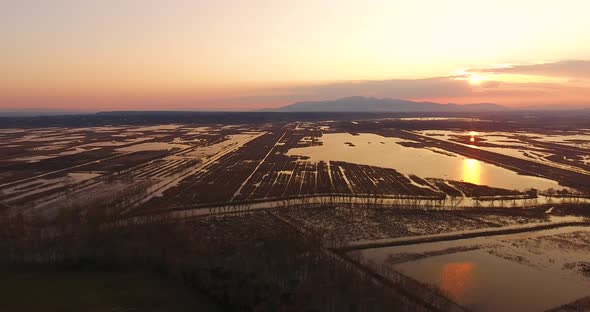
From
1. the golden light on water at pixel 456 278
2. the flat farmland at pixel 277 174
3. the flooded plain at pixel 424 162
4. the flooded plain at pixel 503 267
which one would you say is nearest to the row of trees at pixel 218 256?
the golden light on water at pixel 456 278

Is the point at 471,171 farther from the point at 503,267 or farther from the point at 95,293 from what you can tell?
the point at 95,293

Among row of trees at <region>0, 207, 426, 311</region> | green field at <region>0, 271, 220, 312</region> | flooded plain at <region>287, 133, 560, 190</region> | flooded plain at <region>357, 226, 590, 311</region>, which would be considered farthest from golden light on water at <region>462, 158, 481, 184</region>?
green field at <region>0, 271, 220, 312</region>

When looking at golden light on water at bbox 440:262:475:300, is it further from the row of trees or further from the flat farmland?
the flat farmland

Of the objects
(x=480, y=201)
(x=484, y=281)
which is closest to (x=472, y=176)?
(x=480, y=201)

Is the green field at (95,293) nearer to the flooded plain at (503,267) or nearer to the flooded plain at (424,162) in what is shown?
the flooded plain at (503,267)

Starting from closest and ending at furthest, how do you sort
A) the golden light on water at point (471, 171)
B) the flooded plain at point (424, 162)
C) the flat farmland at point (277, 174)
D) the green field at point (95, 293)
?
the green field at point (95, 293), the flat farmland at point (277, 174), the flooded plain at point (424, 162), the golden light on water at point (471, 171)

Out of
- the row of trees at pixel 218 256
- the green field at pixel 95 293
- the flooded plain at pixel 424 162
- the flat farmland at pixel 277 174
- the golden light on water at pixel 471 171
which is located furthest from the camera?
the golden light on water at pixel 471 171

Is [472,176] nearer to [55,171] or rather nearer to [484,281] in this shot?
[484,281]
